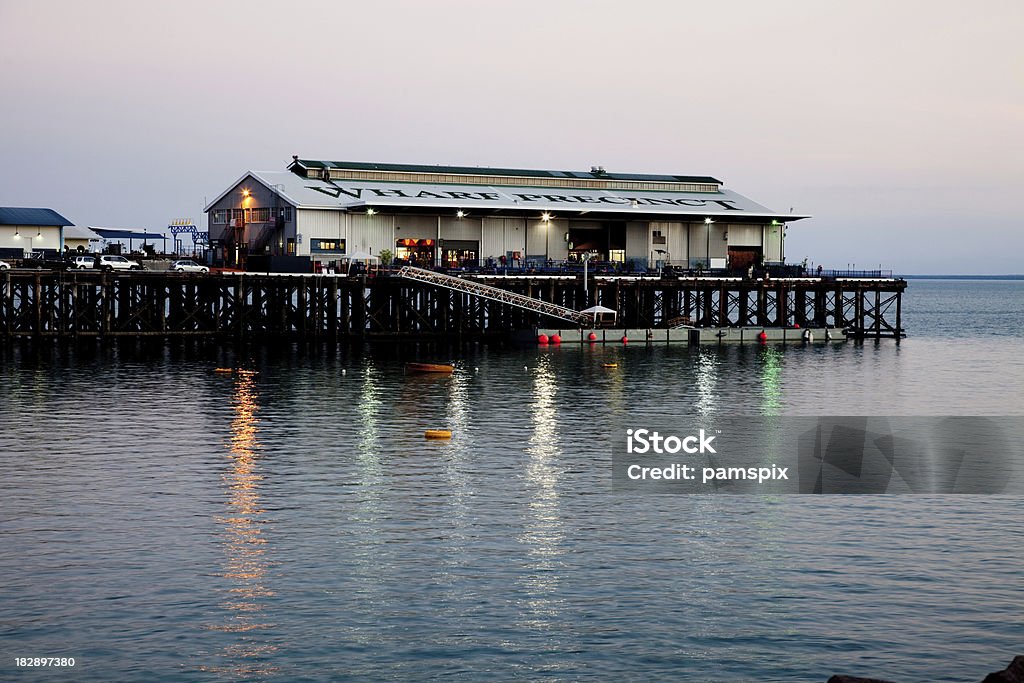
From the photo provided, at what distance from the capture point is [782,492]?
42.9 metres

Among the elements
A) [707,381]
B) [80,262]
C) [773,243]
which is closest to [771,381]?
[707,381]

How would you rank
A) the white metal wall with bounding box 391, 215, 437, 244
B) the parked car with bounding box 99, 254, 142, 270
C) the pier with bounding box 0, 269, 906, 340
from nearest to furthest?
the pier with bounding box 0, 269, 906, 340 → the parked car with bounding box 99, 254, 142, 270 → the white metal wall with bounding box 391, 215, 437, 244

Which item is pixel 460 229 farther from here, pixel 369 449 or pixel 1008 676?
pixel 1008 676

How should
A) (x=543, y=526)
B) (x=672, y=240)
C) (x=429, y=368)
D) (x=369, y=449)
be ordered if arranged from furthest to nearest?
(x=672, y=240) < (x=429, y=368) < (x=369, y=449) < (x=543, y=526)

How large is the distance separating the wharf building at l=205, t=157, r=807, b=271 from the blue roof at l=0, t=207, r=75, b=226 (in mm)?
16086

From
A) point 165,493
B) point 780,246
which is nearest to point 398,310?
point 780,246

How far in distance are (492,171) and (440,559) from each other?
321ft

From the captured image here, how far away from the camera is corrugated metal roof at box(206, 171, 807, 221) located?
4377 inches

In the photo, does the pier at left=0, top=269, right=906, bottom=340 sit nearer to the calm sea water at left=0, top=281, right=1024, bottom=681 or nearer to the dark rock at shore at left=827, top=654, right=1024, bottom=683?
the calm sea water at left=0, top=281, right=1024, bottom=681

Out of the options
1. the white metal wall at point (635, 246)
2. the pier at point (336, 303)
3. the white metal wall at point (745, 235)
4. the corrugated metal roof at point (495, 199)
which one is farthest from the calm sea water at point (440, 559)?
the white metal wall at point (745, 235)

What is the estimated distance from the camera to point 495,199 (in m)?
118

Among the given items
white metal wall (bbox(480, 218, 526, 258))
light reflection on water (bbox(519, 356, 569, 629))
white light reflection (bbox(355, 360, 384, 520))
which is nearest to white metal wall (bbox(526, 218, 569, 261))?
white metal wall (bbox(480, 218, 526, 258))

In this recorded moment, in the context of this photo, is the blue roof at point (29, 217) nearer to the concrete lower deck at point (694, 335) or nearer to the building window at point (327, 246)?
the building window at point (327, 246)

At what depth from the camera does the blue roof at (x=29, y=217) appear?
399 feet
